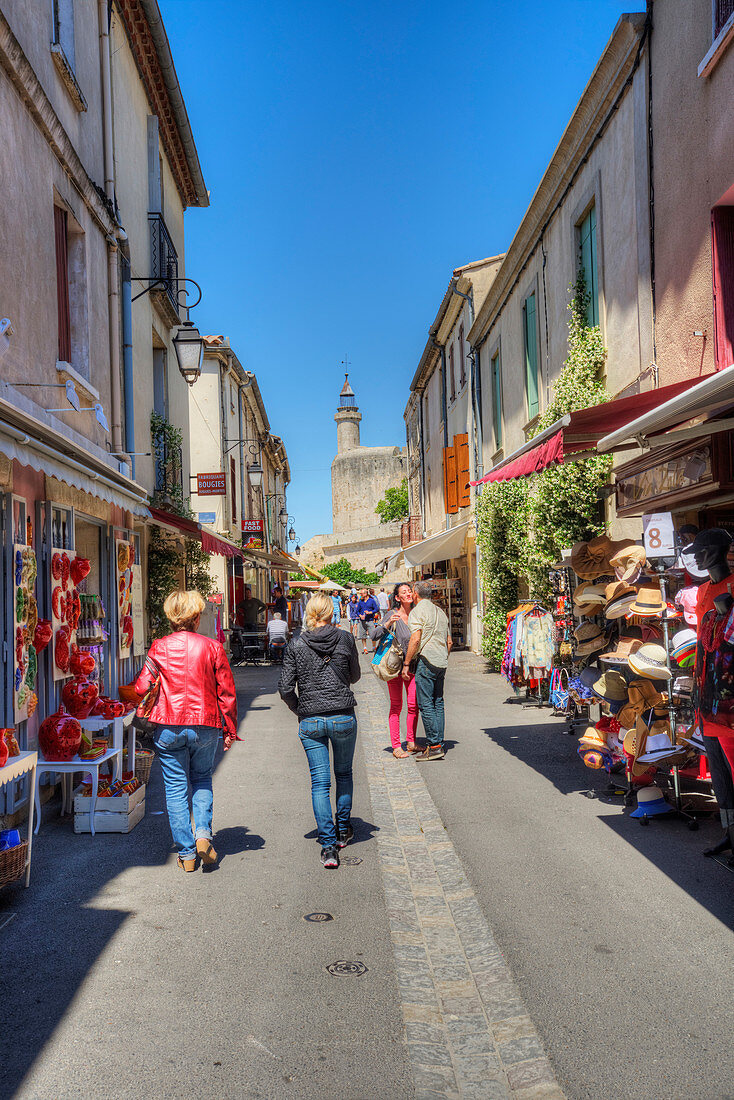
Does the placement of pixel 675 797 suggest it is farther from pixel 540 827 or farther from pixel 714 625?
pixel 714 625

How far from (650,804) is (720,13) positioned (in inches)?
255

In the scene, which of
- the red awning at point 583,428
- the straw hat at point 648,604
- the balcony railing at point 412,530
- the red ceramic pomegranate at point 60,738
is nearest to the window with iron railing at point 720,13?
the red awning at point 583,428

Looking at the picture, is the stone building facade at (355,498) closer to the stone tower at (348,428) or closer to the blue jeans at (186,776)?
the stone tower at (348,428)

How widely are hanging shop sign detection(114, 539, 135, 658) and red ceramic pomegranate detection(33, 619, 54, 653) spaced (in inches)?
133

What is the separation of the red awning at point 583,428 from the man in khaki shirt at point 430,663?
1.82 m

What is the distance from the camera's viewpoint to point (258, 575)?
37.0 m

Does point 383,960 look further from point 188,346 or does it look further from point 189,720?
point 188,346

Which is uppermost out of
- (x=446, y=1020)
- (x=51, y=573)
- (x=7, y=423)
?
(x=7, y=423)

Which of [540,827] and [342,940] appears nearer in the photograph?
[342,940]

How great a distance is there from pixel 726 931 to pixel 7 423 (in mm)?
4828

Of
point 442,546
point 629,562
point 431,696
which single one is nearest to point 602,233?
point 629,562

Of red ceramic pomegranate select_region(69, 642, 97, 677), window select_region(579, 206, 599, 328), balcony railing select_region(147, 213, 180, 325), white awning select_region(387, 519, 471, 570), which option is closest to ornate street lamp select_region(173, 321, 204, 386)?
balcony railing select_region(147, 213, 180, 325)

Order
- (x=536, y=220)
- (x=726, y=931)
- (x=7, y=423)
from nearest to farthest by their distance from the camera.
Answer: (x=726, y=931)
(x=7, y=423)
(x=536, y=220)

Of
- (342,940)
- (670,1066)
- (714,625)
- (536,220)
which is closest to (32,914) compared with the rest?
(342,940)
